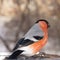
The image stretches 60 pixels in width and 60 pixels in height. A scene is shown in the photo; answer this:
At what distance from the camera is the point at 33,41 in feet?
7.14

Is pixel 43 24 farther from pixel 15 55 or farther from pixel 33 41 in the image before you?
pixel 15 55

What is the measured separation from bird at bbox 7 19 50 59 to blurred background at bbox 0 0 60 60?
0.21 ft

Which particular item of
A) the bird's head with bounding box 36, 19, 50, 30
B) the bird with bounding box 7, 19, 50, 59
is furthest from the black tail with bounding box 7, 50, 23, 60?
the bird's head with bounding box 36, 19, 50, 30

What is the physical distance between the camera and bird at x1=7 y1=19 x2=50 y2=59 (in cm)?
217

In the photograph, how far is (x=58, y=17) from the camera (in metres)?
2.32

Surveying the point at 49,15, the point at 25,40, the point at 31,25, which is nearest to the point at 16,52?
the point at 25,40

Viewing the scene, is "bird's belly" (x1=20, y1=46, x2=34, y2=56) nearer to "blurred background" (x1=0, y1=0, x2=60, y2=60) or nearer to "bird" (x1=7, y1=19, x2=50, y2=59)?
"bird" (x1=7, y1=19, x2=50, y2=59)

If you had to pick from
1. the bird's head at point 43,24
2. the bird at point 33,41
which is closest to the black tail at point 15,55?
the bird at point 33,41

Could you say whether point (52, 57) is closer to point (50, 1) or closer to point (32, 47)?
point (32, 47)

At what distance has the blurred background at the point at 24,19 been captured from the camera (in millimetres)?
2291

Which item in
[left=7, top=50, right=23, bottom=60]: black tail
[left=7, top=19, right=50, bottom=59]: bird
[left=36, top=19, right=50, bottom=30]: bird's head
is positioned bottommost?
[left=7, top=50, right=23, bottom=60]: black tail

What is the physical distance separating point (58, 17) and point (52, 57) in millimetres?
337

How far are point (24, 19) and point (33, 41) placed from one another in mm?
223

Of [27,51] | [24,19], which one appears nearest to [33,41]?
[27,51]
